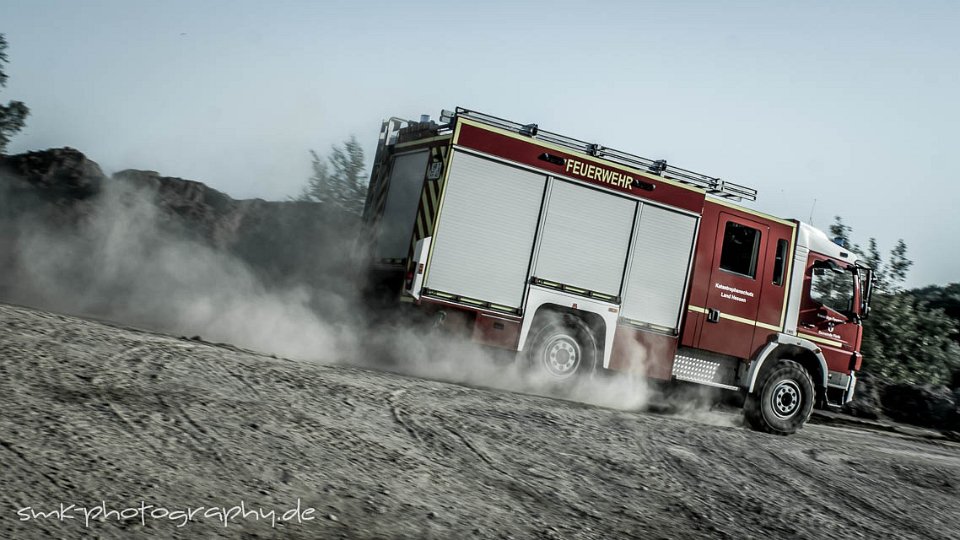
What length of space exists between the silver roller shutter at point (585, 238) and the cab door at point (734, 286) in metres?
1.42

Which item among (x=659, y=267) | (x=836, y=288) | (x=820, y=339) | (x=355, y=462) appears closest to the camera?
(x=355, y=462)

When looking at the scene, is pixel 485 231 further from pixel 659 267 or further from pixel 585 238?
pixel 659 267

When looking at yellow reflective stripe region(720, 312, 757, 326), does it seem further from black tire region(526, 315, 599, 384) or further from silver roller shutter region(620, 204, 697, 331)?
black tire region(526, 315, 599, 384)

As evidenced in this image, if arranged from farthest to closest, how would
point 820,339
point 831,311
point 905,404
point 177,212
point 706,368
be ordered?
point 905,404, point 177,212, point 831,311, point 820,339, point 706,368

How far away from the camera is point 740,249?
38.2 ft

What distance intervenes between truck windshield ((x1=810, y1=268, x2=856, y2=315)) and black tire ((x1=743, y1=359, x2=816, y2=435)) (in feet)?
3.74

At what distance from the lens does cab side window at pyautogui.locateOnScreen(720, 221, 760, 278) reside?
11.6m

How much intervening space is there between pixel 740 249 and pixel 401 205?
4.67m

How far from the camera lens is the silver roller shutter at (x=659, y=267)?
36.4ft

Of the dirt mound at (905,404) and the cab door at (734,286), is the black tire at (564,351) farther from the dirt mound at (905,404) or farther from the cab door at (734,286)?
the dirt mound at (905,404)

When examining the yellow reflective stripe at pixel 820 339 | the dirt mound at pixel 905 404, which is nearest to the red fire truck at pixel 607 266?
the yellow reflective stripe at pixel 820 339

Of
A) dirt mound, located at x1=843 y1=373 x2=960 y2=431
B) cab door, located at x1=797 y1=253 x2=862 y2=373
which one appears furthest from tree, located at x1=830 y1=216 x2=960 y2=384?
cab door, located at x1=797 y1=253 x2=862 y2=373

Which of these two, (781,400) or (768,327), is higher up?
(768,327)

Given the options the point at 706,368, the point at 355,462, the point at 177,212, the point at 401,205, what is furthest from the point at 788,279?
the point at 177,212
